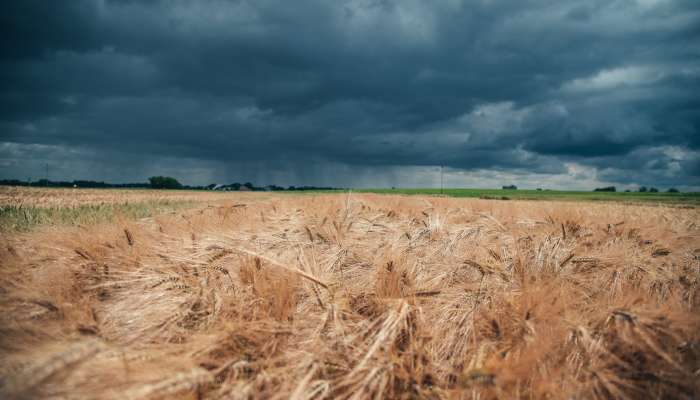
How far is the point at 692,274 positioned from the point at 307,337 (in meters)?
3.35

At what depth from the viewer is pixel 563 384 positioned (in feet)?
5.22

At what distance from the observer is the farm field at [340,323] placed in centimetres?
150

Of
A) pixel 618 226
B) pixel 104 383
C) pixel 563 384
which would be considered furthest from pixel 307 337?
pixel 618 226

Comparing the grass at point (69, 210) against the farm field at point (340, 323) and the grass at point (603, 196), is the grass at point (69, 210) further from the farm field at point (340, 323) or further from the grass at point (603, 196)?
the grass at point (603, 196)

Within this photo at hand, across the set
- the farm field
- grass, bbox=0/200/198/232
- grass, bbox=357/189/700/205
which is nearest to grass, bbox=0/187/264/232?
grass, bbox=0/200/198/232

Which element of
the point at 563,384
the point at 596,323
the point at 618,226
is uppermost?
the point at 618,226

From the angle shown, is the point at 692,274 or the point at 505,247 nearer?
the point at 692,274

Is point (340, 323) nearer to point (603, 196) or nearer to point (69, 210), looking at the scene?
point (69, 210)

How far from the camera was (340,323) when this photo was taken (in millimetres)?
1959

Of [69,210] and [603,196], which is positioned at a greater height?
[603,196]

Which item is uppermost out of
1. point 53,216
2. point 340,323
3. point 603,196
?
point 603,196

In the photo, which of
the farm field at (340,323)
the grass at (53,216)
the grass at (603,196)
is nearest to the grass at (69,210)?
the grass at (53,216)

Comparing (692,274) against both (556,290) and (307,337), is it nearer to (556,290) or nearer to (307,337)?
(556,290)

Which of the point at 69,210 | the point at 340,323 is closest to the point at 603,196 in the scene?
the point at 69,210
